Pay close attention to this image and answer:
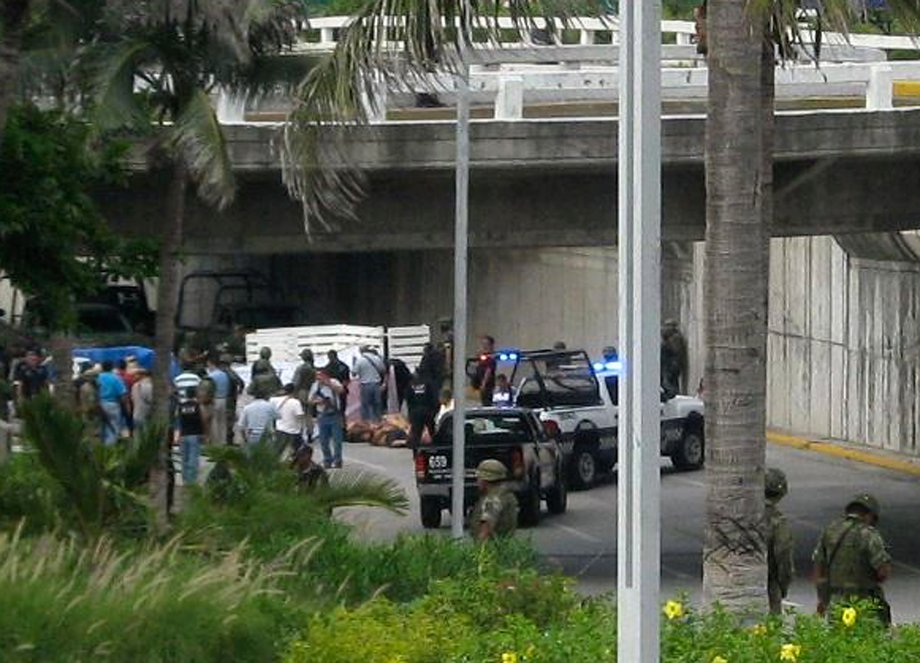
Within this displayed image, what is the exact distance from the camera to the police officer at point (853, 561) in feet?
47.5

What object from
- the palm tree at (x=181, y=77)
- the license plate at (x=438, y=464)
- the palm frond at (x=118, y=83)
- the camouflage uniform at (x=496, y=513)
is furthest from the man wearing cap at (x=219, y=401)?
the camouflage uniform at (x=496, y=513)

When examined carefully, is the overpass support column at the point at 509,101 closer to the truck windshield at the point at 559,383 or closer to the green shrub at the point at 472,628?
the truck windshield at the point at 559,383

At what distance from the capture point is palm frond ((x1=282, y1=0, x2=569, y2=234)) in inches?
494

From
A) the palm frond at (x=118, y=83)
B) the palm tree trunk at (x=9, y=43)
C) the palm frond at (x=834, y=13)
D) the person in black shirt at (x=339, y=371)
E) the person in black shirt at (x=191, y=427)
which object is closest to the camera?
the palm frond at (x=834, y=13)

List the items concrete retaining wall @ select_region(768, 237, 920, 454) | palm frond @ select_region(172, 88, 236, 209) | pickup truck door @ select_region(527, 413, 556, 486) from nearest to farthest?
palm frond @ select_region(172, 88, 236, 209) < pickup truck door @ select_region(527, 413, 556, 486) < concrete retaining wall @ select_region(768, 237, 920, 454)

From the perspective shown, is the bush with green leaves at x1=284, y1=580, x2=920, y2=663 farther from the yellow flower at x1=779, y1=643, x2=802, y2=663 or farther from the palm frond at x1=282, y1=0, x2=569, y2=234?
the palm frond at x1=282, y1=0, x2=569, y2=234

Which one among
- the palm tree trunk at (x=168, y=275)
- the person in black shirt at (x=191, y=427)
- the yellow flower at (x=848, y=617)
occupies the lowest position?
the person in black shirt at (x=191, y=427)

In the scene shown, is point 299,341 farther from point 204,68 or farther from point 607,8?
point 607,8

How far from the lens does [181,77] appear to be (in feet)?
75.4

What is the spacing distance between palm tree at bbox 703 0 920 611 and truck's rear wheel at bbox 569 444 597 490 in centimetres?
1950

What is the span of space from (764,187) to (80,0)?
10.3 meters

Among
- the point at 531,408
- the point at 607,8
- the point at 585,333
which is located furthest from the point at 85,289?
the point at 585,333

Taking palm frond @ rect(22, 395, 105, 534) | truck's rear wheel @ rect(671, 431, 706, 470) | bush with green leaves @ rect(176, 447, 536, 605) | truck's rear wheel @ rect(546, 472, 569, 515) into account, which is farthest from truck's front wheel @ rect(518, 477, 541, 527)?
palm frond @ rect(22, 395, 105, 534)

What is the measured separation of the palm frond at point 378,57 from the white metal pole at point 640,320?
445 cm
